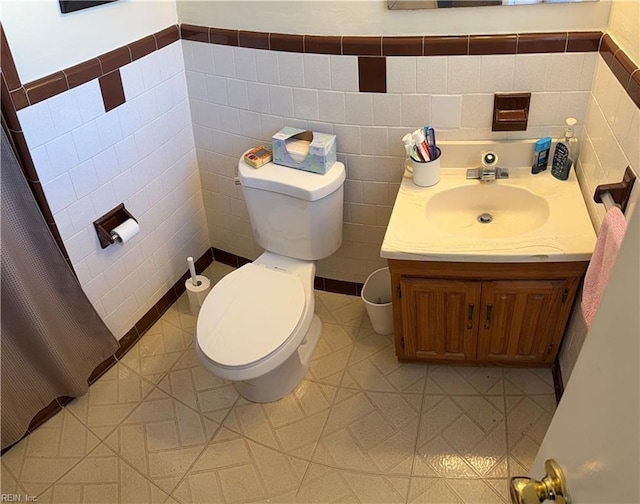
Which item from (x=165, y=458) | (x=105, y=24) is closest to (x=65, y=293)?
(x=165, y=458)

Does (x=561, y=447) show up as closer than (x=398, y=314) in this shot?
Yes

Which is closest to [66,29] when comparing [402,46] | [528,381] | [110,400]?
[402,46]

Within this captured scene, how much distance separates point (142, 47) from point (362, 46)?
2.66ft

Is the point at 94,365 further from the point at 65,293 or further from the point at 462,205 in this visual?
the point at 462,205

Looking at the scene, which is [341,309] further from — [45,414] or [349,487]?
[45,414]

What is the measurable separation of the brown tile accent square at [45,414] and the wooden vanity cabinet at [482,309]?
1.33 metres

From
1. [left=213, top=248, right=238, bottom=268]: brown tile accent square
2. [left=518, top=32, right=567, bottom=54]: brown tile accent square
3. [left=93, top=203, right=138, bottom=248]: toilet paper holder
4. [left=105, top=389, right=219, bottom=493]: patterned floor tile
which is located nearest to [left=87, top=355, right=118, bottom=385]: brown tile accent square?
[left=105, top=389, right=219, bottom=493]: patterned floor tile

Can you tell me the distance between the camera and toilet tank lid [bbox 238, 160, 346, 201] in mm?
2141

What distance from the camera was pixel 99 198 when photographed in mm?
2166

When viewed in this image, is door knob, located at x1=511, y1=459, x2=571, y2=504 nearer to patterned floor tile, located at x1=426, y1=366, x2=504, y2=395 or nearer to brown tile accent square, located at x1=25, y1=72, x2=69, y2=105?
patterned floor tile, located at x1=426, y1=366, x2=504, y2=395

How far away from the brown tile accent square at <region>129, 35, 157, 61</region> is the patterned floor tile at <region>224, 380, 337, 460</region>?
135 centimetres

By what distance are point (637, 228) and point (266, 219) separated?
171cm

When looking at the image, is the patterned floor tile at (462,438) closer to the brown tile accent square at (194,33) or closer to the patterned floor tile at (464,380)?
the patterned floor tile at (464,380)

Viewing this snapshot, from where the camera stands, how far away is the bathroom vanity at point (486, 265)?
1863 millimetres
